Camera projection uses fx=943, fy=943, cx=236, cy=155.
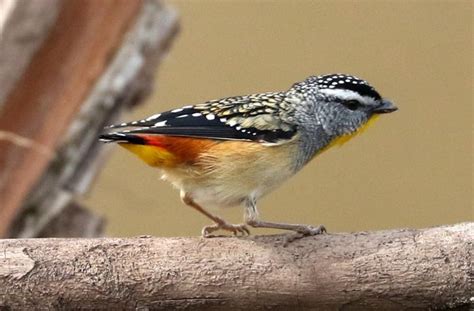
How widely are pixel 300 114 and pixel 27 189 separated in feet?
4.72

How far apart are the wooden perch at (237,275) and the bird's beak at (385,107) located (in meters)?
0.58

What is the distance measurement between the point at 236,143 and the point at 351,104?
463 millimetres

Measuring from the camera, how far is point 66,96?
12.9 feet

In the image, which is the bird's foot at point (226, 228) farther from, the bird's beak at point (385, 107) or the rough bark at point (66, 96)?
the rough bark at point (66, 96)

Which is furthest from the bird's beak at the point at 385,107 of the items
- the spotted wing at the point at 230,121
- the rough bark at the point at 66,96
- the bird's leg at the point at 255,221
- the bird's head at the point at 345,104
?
the rough bark at the point at 66,96

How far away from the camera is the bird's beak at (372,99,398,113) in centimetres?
311

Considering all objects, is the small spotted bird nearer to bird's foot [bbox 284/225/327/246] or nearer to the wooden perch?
bird's foot [bbox 284/225/327/246]

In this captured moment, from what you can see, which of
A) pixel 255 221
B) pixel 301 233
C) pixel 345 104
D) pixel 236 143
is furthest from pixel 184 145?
pixel 345 104

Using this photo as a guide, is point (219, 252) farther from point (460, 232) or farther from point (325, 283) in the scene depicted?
point (460, 232)

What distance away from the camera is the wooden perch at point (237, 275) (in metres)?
2.56

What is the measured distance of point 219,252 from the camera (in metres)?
2.67

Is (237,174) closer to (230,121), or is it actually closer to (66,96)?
(230,121)

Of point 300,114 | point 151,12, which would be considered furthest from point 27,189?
point 300,114

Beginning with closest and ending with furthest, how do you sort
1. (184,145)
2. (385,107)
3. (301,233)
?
(301,233)
(184,145)
(385,107)
